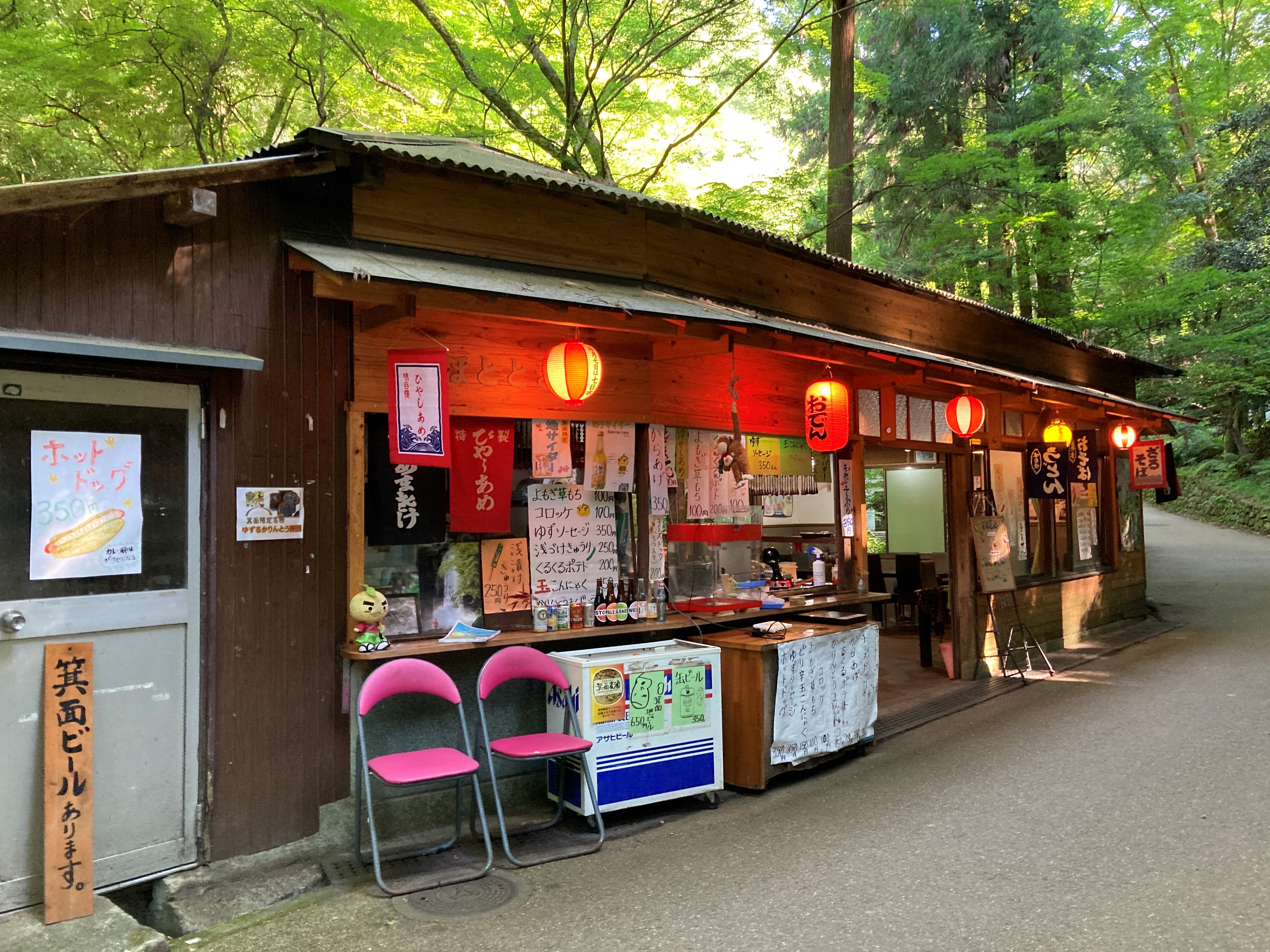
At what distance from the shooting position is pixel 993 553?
11227 millimetres

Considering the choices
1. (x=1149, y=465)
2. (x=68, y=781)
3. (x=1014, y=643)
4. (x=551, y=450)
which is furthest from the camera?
(x=1149, y=465)

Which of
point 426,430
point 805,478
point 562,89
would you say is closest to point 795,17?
point 562,89

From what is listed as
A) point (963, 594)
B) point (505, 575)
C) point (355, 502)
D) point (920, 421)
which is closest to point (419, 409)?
point (355, 502)

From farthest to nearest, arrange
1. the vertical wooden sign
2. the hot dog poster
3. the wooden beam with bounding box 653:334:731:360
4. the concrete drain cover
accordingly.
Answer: the wooden beam with bounding box 653:334:731:360, the concrete drain cover, the hot dog poster, the vertical wooden sign

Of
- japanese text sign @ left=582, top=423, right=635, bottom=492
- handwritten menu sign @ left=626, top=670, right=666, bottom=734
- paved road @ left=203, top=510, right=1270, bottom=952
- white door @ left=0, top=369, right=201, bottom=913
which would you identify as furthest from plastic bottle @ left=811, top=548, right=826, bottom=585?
white door @ left=0, top=369, right=201, bottom=913

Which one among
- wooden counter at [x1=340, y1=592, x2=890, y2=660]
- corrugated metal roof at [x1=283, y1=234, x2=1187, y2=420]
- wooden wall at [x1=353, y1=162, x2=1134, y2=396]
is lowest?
wooden counter at [x1=340, y1=592, x2=890, y2=660]

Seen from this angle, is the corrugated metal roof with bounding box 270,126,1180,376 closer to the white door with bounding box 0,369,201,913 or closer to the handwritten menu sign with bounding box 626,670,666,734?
the white door with bounding box 0,369,201,913

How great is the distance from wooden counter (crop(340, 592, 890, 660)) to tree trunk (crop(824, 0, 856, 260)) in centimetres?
729

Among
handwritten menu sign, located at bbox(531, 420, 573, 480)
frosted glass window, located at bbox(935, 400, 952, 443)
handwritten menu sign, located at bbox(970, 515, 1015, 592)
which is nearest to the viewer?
handwritten menu sign, located at bbox(531, 420, 573, 480)

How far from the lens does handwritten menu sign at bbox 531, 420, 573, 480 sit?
6801mm

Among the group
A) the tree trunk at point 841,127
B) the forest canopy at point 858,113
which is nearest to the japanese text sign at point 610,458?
the forest canopy at point 858,113

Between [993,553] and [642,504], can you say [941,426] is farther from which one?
[642,504]

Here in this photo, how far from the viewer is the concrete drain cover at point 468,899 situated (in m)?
4.70

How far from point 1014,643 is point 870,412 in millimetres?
4975
